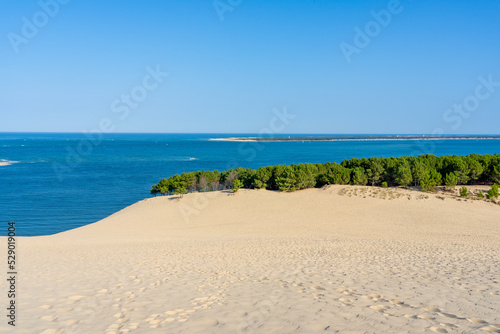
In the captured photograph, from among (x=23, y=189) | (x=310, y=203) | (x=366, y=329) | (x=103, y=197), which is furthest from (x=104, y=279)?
(x=23, y=189)

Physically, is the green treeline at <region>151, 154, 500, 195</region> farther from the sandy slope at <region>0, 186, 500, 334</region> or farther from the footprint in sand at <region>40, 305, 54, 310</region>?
the footprint in sand at <region>40, 305, 54, 310</region>

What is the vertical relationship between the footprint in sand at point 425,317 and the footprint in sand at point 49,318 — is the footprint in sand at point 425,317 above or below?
above

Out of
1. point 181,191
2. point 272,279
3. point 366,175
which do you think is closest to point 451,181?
point 366,175

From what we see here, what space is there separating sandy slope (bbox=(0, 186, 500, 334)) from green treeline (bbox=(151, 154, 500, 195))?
608cm

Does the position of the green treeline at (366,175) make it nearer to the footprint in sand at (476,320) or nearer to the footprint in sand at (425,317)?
the footprint in sand at (425,317)

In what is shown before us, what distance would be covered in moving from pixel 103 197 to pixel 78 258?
70.7ft

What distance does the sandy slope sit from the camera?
5520mm

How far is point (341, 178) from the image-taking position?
26.9 metres

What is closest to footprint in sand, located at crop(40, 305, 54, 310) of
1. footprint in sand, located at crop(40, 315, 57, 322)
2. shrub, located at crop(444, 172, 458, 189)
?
footprint in sand, located at crop(40, 315, 57, 322)

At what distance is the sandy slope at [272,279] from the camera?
18.1 ft

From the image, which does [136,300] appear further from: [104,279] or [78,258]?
[78,258]

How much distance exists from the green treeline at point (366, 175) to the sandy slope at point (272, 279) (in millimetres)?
6083

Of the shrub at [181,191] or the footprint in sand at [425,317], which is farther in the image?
the shrub at [181,191]

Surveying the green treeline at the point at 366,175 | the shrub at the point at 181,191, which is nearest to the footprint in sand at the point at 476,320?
the green treeline at the point at 366,175
